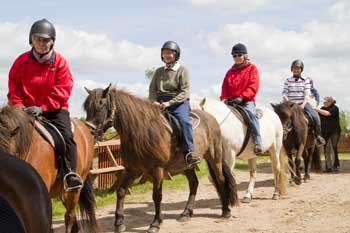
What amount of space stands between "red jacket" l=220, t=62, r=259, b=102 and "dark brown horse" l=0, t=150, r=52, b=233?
7.01 meters

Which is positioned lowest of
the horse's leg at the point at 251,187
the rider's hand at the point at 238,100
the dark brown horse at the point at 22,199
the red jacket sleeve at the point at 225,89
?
the horse's leg at the point at 251,187

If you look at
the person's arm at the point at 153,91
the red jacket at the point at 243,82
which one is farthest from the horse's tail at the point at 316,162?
the person's arm at the point at 153,91

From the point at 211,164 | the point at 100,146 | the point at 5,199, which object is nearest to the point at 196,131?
the point at 211,164

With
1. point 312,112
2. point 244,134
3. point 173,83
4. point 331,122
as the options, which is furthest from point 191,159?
point 331,122

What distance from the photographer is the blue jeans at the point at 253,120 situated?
31.3ft

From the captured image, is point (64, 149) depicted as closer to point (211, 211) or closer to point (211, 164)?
point (211, 164)

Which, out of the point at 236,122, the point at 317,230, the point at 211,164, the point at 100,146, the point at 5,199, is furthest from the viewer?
the point at 100,146

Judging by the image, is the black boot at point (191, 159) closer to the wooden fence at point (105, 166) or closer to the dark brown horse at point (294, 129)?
the wooden fence at point (105, 166)

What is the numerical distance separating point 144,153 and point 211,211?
236 cm

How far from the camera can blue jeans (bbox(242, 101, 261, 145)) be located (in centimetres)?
953

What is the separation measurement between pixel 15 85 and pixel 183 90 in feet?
8.94

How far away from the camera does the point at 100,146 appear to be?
452 inches

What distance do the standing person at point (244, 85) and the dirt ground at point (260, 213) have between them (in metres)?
1.30

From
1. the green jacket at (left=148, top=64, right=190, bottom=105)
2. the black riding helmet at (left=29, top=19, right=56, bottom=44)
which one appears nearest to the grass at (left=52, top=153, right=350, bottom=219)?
the green jacket at (left=148, top=64, right=190, bottom=105)
